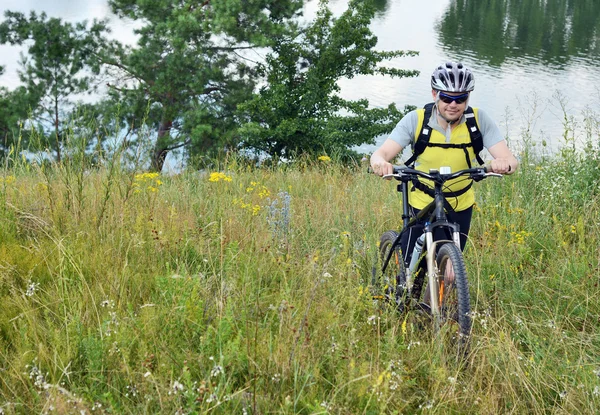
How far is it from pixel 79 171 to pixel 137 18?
1921 centimetres

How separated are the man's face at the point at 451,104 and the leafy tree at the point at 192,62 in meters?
16.0

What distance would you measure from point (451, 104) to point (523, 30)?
166 feet

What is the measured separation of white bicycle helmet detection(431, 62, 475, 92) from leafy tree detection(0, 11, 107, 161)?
742 inches

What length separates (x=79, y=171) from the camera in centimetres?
418

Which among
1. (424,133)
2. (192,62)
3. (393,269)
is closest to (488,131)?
(424,133)

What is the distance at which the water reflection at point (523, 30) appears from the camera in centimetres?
3969

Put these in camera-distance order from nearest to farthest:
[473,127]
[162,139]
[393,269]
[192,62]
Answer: [473,127] < [393,269] < [192,62] < [162,139]

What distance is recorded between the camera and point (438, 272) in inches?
138

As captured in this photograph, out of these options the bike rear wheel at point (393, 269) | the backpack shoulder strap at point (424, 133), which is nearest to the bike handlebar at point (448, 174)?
the backpack shoulder strap at point (424, 133)

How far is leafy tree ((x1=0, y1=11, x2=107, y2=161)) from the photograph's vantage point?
2067 centimetres

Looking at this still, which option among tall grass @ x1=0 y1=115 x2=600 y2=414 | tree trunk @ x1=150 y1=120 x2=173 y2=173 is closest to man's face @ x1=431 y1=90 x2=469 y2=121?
tall grass @ x1=0 y1=115 x2=600 y2=414

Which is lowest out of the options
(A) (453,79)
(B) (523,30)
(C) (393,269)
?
(C) (393,269)

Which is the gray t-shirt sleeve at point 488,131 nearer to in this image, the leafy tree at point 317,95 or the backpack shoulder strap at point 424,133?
the backpack shoulder strap at point 424,133

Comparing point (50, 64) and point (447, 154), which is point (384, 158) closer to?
point (447, 154)
